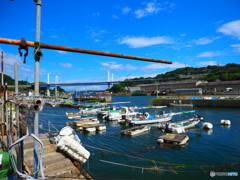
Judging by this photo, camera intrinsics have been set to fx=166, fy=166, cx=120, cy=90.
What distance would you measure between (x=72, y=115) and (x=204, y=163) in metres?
27.3

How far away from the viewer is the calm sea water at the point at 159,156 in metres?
10.3

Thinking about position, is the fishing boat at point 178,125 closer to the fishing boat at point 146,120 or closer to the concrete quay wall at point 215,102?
the fishing boat at point 146,120

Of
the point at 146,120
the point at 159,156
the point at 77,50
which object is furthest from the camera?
the point at 146,120

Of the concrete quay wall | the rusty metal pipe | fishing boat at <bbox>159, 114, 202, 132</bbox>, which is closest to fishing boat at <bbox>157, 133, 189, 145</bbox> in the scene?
fishing boat at <bbox>159, 114, 202, 132</bbox>

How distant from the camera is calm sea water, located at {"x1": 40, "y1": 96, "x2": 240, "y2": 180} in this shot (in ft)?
33.7

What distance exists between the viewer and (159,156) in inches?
504

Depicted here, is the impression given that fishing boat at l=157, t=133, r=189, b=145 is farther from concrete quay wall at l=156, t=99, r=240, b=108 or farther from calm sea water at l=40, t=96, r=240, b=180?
concrete quay wall at l=156, t=99, r=240, b=108

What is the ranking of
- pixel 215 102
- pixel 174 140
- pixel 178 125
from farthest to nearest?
pixel 215 102 → pixel 178 125 → pixel 174 140

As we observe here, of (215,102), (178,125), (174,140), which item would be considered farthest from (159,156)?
(215,102)

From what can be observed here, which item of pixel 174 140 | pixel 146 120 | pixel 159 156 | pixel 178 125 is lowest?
pixel 159 156

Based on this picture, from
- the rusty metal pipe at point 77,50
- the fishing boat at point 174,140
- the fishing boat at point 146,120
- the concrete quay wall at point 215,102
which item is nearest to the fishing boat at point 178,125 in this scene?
the fishing boat at point 146,120

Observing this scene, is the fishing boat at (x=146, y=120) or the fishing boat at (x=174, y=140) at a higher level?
the fishing boat at (x=146, y=120)

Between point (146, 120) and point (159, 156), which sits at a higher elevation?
point (146, 120)

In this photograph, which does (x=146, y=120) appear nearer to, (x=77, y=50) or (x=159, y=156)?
(x=159, y=156)
